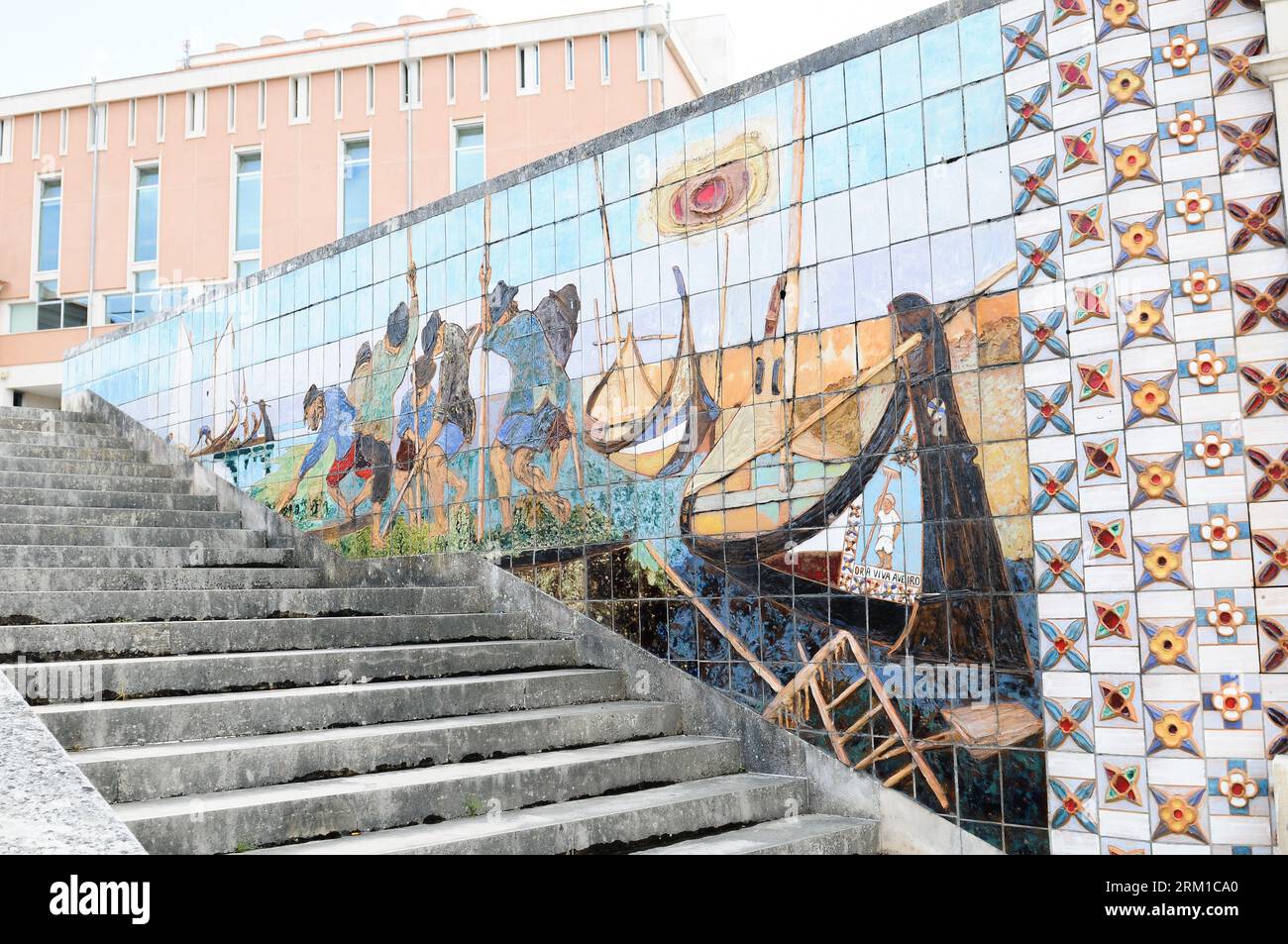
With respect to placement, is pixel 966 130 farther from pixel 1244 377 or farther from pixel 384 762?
pixel 384 762

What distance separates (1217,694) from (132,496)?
6516 millimetres

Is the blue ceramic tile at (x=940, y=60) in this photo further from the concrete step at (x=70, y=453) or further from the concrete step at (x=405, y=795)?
the concrete step at (x=70, y=453)

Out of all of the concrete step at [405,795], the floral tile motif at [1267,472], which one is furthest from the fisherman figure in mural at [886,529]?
the floral tile motif at [1267,472]

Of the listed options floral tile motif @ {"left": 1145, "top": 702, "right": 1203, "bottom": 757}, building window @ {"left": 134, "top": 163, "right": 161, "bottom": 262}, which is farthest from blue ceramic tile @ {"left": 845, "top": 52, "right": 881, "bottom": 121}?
building window @ {"left": 134, "top": 163, "right": 161, "bottom": 262}

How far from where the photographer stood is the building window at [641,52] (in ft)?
59.9

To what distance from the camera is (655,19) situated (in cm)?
1833

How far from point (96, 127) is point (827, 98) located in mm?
19668

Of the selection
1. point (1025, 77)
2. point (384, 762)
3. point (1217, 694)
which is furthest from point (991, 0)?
point (384, 762)

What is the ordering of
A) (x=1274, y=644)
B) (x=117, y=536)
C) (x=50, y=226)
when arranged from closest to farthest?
1. (x=1274, y=644)
2. (x=117, y=536)
3. (x=50, y=226)

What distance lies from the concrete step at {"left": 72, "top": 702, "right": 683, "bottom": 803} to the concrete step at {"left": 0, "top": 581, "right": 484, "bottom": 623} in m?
1.23

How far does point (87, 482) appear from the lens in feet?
23.9

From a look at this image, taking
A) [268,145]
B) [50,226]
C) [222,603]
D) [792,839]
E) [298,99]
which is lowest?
[792,839]

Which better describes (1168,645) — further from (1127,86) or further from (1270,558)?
(1127,86)

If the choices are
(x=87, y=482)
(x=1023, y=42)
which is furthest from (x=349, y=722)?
(x=87, y=482)
